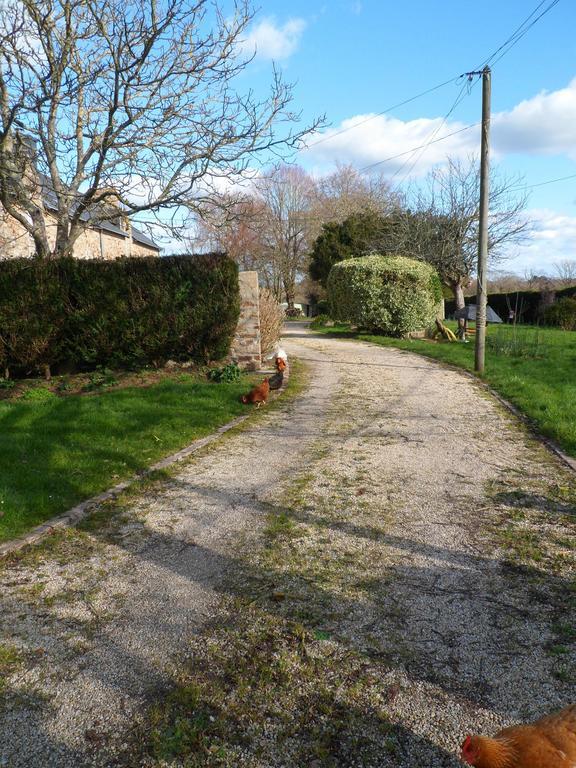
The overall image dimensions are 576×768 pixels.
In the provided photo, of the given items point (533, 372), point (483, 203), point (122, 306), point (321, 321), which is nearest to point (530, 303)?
point (321, 321)

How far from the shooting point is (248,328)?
1103 centimetres

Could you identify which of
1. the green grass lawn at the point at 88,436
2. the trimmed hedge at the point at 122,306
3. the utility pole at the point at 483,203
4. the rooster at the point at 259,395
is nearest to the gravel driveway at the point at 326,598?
the green grass lawn at the point at 88,436

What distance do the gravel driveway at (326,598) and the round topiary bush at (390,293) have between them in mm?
13754

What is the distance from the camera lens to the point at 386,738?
204 centimetres

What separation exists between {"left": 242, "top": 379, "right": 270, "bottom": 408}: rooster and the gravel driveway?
8.29ft

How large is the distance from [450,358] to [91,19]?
1026cm

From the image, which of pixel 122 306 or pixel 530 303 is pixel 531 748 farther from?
pixel 530 303

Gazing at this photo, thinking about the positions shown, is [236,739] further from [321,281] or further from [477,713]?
[321,281]

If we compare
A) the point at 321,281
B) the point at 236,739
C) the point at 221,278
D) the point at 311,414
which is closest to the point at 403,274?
the point at 221,278

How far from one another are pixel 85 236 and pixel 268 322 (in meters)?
15.8

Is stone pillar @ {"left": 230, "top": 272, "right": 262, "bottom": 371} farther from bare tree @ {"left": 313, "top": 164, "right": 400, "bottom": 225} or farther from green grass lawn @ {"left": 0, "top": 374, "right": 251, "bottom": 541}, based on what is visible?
bare tree @ {"left": 313, "top": 164, "right": 400, "bottom": 225}

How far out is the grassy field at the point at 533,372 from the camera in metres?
7.00

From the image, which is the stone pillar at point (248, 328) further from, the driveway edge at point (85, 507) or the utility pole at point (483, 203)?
the utility pole at point (483, 203)

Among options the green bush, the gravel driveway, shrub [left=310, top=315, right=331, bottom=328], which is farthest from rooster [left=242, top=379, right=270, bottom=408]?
shrub [left=310, top=315, right=331, bottom=328]
